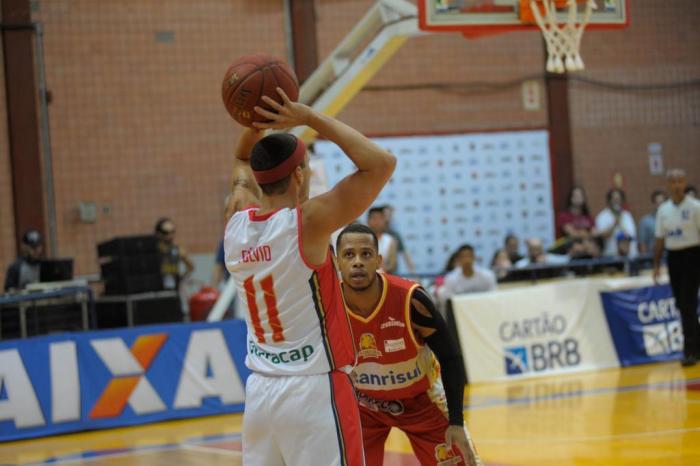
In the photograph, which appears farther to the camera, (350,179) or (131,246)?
(131,246)

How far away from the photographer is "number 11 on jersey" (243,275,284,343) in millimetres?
4184

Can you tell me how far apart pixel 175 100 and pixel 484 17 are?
21.0 ft

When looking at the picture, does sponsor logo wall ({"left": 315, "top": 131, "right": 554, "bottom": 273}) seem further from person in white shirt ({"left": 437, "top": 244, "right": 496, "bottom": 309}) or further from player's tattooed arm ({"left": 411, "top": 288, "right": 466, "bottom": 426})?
player's tattooed arm ({"left": 411, "top": 288, "right": 466, "bottom": 426})

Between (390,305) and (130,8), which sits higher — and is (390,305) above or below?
below

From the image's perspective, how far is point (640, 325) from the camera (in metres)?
13.5

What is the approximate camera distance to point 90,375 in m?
11.1

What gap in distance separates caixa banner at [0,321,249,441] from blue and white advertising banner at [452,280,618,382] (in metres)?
2.70

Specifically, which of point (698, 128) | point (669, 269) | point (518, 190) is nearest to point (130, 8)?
point (518, 190)

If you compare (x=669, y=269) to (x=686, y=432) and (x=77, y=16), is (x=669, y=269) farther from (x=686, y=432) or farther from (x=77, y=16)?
(x=77, y=16)

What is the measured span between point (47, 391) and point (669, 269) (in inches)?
264

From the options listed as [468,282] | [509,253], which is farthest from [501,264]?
[468,282]

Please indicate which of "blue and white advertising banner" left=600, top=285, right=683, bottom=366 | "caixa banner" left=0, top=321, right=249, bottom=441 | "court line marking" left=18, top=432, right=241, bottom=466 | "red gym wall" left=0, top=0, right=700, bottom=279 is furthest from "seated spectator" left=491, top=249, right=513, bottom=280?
"court line marking" left=18, top=432, right=241, bottom=466

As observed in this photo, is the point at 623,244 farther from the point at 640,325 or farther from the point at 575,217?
the point at 640,325

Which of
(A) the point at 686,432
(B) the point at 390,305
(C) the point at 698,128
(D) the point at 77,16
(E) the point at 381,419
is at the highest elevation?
(D) the point at 77,16
